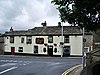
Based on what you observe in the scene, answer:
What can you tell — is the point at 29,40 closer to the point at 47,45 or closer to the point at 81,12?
the point at 47,45

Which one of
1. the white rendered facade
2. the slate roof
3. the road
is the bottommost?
the road

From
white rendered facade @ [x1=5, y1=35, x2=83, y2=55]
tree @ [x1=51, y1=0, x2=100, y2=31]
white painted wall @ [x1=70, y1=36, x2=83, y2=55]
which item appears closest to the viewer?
tree @ [x1=51, y1=0, x2=100, y2=31]

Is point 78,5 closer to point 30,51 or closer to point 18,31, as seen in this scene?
point 30,51

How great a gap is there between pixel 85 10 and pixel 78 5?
9.6 inches

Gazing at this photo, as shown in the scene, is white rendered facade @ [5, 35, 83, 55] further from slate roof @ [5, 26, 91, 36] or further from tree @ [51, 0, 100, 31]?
tree @ [51, 0, 100, 31]

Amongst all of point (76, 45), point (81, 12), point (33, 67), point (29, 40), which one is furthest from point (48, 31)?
point (81, 12)

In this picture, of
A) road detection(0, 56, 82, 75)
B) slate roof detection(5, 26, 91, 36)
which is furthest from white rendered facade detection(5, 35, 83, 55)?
road detection(0, 56, 82, 75)

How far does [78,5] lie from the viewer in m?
7.49

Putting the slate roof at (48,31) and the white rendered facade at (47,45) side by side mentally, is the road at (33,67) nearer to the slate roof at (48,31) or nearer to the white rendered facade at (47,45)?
the white rendered facade at (47,45)

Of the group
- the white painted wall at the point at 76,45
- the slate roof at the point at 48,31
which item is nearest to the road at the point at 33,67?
the white painted wall at the point at 76,45

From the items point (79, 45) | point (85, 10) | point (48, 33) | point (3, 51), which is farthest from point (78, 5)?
point (3, 51)

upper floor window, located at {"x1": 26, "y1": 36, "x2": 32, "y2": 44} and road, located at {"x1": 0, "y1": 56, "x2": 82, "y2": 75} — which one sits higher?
upper floor window, located at {"x1": 26, "y1": 36, "x2": 32, "y2": 44}

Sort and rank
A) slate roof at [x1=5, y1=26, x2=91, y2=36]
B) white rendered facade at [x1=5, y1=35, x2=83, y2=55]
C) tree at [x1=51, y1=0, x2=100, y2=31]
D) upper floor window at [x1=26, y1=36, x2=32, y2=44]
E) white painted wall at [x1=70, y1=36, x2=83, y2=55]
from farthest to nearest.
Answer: upper floor window at [x1=26, y1=36, x2=32, y2=44] → slate roof at [x1=5, y1=26, x2=91, y2=36] → white rendered facade at [x1=5, y1=35, x2=83, y2=55] → white painted wall at [x1=70, y1=36, x2=83, y2=55] → tree at [x1=51, y1=0, x2=100, y2=31]

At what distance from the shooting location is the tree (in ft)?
23.1
